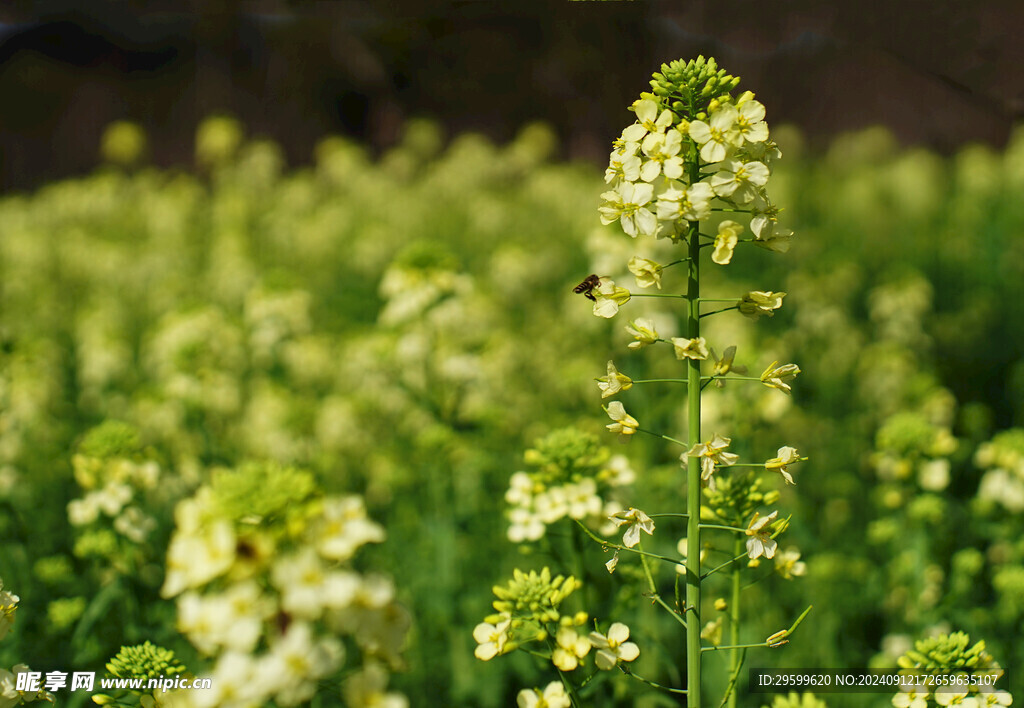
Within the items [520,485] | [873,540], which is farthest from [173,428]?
[873,540]

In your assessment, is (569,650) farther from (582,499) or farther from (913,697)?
(913,697)

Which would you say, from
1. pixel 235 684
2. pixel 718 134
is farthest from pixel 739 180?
pixel 235 684

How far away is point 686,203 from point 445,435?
8.66ft

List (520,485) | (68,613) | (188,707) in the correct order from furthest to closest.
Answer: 1. (68,613)
2. (520,485)
3. (188,707)

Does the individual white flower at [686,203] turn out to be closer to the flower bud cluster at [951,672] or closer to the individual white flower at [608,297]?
the individual white flower at [608,297]

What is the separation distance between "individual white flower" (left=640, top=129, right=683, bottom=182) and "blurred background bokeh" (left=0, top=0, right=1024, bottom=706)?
118 cm

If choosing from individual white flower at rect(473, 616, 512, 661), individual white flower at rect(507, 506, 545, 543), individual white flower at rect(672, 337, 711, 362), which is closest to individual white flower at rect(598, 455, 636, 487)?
individual white flower at rect(507, 506, 545, 543)

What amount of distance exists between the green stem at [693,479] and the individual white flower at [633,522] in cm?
10

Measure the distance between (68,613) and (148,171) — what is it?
11.4 meters

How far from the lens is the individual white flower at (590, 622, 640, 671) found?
69.2 inches

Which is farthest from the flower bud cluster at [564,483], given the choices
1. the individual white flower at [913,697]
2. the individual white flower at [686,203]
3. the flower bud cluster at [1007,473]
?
the flower bud cluster at [1007,473]

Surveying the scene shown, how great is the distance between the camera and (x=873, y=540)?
4.15 metres

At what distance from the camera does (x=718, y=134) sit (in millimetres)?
1699

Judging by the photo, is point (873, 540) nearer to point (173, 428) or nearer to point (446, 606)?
point (446, 606)
